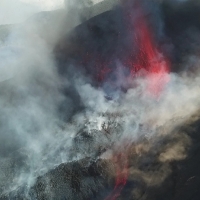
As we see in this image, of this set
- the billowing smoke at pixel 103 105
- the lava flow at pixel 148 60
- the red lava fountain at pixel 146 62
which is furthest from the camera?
the lava flow at pixel 148 60

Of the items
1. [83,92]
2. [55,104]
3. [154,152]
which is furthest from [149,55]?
[154,152]

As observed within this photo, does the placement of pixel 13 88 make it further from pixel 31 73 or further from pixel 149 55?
pixel 149 55

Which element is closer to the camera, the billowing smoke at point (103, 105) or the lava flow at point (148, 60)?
the billowing smoke at point (103, 105)

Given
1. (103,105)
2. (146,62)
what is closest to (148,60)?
(146,62)

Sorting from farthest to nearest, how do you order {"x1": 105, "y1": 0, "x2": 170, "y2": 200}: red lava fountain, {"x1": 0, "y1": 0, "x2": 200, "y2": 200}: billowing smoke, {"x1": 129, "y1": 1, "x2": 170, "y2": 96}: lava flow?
{"x1": 129, "y1": 1, "x2": 170, "y2": 96}: lava flow → {"x1": 105, "y1": 0, "x2": 170, "y2": 200}: red lava fountain → {"x1": 0, "y1": 0, "x2": 200, "y2": 200}: billowing smoke

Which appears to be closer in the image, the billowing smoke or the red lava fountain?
the billowing smoke
